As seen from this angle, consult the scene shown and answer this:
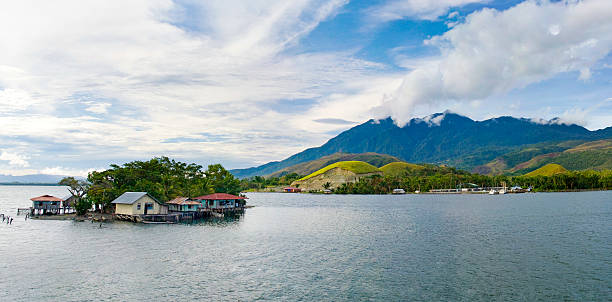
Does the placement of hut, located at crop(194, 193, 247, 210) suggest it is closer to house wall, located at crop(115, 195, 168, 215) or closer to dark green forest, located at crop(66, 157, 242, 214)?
dark green forest, located at crop(66, 157, 242, 214)

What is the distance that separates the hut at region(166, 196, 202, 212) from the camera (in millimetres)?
91688

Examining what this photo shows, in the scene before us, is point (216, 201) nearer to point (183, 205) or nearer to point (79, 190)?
point (183, 205)

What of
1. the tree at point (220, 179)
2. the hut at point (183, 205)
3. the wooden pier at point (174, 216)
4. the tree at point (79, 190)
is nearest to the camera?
the wooden pier at point (174, 216)

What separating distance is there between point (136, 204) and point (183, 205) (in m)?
13.8

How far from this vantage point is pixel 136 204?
8069 centimetres

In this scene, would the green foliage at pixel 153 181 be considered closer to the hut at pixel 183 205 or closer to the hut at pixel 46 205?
the hut at pixel 183 205

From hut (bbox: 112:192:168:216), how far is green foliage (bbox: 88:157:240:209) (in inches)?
293

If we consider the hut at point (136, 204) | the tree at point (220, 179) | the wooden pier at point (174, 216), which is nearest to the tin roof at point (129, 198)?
the hut at point (136, 204)

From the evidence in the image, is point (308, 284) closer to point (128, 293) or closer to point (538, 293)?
point (128, 293)

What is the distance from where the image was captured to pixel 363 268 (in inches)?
1564

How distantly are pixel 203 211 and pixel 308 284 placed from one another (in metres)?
67.5

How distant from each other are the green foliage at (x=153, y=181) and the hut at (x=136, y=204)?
745 cm

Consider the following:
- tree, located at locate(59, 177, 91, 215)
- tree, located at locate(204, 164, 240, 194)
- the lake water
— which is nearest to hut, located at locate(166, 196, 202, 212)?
tree, located at locate(59, 177, 91, 215)

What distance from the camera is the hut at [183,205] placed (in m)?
91.7
